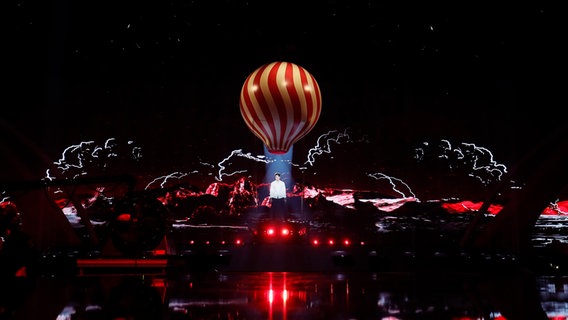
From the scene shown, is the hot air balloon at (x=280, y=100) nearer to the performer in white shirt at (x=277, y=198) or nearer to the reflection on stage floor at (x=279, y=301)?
the reflection on stage floor at (x=279, y=301)

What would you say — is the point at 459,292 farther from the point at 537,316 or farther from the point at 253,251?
the point at 253,251

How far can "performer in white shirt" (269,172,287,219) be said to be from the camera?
1559 centimetres

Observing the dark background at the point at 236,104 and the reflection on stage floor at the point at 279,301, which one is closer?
the reflection on stage floor at the point at 279,301

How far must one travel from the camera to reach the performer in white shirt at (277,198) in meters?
15.6

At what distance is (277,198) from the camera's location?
15711mm

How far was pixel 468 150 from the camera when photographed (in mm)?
16266

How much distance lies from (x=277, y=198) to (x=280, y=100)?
6433 millimetres

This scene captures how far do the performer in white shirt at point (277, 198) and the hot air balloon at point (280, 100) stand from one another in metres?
5.53

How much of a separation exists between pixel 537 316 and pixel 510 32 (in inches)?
357

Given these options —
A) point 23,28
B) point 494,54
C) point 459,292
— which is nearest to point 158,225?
point 459,292

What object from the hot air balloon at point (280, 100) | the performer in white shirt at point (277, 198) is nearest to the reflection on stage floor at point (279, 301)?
the hot air balloon at point (280, 100)

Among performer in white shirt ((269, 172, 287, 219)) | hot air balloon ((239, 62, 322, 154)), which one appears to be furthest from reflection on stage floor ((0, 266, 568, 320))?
performer in white shirt ((269, 172, 287, 219))

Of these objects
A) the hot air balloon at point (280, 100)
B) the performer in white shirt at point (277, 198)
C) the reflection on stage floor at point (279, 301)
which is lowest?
the reflection on stage floor at point (279, 301)

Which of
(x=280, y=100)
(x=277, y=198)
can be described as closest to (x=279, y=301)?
(x=280, y=100)
